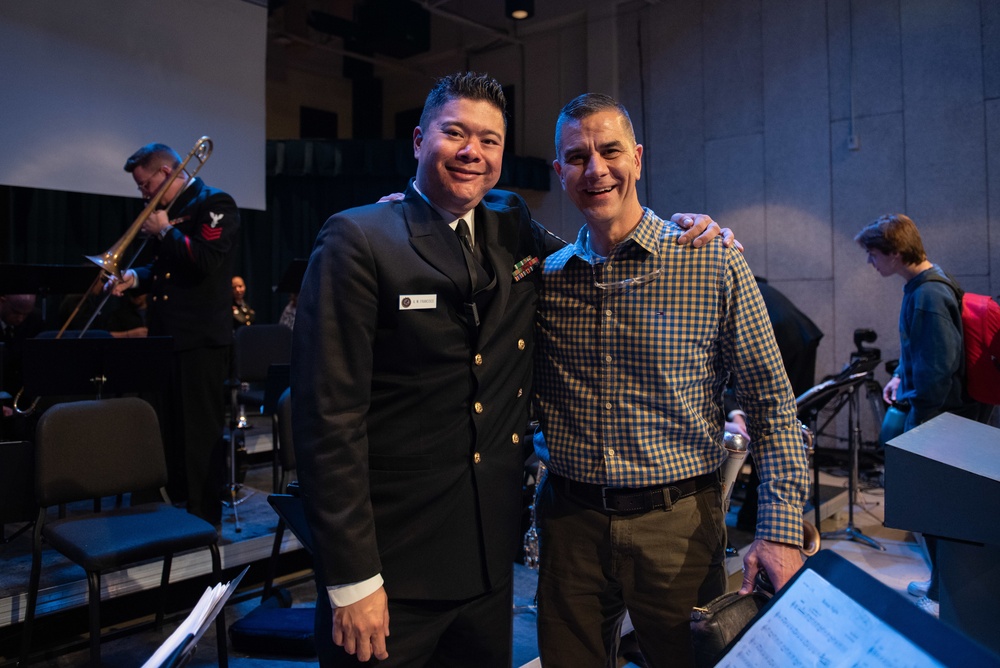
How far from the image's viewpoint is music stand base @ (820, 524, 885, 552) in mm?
4813

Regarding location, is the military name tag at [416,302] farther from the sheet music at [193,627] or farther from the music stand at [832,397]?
the music stand at [832,397]

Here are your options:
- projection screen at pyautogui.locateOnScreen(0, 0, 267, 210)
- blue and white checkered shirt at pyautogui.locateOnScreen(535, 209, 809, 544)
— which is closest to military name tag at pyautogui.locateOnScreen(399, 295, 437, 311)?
blue and white checkered shirt at pyautogui.locateOnScreen(535, 209, 809, 544)

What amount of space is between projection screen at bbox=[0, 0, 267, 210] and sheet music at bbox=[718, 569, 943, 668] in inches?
242

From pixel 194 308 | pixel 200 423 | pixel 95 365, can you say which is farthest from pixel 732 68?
pixel 95 365

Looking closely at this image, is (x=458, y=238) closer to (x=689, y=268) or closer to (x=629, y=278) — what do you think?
(x=629, y=278)

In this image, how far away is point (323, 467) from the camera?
1.38 m

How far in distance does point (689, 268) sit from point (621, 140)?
0.34 metres

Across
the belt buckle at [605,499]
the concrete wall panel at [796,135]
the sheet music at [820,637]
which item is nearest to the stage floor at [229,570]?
the belt buckle at [605,499]

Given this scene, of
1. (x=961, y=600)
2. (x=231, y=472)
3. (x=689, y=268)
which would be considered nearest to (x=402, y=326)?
(x=689, y=268)

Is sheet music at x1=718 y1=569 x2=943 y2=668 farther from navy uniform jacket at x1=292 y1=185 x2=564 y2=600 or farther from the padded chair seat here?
the padded chair seat

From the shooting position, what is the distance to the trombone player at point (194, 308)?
3.97 m

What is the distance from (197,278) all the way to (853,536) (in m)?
4.46

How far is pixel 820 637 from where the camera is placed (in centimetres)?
85

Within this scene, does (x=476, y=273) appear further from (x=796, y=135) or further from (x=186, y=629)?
(x=796, y=135)
